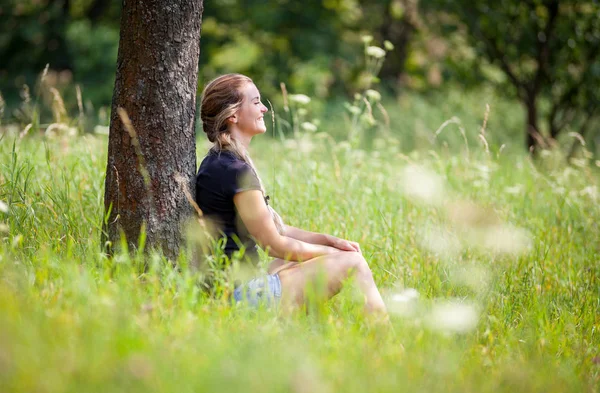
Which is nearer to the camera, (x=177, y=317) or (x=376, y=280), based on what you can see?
(x=177, y=317)

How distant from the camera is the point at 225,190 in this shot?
301 centimetres

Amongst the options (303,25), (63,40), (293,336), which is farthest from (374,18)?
(293,336)

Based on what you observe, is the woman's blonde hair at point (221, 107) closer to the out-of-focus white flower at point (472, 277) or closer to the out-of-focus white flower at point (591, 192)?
the out-of-focus white flower at point (472, 277)

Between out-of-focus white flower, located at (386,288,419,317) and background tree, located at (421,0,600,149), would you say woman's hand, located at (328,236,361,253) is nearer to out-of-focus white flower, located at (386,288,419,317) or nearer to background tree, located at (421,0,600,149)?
out-of-focus white flower, located at (386,288,419,317)

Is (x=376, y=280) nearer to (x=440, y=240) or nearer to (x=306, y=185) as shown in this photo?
(x=440, y=240)

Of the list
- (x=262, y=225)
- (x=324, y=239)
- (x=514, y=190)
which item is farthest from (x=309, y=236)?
(x=514, y=190)

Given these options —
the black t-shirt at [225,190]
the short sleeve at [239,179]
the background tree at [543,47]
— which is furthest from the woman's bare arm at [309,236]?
the background tree at [543,47]

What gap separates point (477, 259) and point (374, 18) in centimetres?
1242

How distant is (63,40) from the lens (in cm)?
1230

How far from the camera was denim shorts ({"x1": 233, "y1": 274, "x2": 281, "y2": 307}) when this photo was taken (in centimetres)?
276

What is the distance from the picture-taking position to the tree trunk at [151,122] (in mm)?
2986

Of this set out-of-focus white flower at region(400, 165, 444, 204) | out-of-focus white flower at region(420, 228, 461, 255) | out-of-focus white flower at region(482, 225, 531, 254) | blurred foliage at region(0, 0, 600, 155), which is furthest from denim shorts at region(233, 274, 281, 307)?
blurred foliage at region(0, 0, 600, 155)

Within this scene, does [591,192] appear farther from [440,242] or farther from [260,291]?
[260,291]

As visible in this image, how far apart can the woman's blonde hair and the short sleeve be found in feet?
0.37
